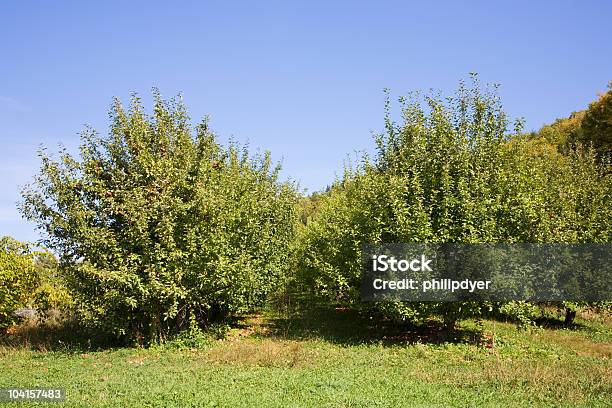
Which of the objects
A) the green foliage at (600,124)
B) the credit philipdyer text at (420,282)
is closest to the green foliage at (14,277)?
the credit philipdyer text at (420,282)

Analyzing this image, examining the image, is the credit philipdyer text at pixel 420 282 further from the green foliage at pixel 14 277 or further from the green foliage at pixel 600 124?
the green foliage at pixel 600 124

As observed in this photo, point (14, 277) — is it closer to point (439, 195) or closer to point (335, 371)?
point (335, 371)

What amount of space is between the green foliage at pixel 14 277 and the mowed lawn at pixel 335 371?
5.09 feet

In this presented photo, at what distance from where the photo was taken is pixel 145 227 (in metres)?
15.8

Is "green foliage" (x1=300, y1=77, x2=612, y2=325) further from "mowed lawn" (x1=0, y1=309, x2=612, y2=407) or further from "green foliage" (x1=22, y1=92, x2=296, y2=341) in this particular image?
"green foliage" (x1=22, y1=92, x2=296, y2=341)

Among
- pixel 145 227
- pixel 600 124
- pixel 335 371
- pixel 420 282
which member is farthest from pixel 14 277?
pixel 600 124

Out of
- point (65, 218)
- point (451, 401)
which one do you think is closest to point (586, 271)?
point (451, 401)

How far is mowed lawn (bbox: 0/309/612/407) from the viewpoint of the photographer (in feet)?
32.8

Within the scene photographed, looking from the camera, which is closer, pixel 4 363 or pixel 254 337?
pixel 4 363

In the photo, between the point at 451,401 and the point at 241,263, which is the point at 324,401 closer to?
the point at 451,401

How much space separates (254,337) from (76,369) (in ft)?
24.4

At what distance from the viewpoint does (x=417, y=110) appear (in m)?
18.3

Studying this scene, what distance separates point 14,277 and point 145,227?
5959 mm

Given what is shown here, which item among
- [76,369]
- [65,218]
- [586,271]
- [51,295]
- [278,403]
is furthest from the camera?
[586,271]
